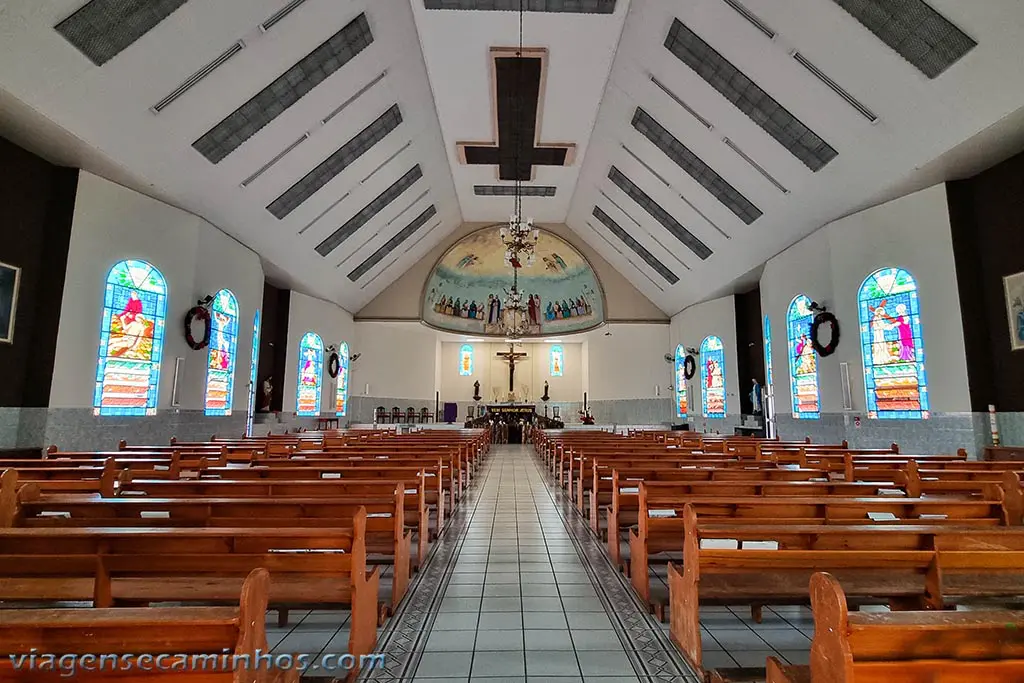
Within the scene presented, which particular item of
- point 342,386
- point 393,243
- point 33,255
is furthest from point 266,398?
point 33,255

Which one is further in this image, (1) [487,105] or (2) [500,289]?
(2) [500,289]

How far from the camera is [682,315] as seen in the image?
2067 centimetres

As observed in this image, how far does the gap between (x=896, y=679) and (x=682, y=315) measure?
66.3 feet

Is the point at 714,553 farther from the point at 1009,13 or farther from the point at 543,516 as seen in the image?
the point at 1009,13

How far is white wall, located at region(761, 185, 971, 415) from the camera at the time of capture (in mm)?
9453

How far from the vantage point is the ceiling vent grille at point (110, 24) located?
6574 millimetres

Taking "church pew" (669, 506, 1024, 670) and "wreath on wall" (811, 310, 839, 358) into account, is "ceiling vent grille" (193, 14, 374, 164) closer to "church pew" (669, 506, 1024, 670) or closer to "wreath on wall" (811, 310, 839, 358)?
"church pew" (669, 506, 1024, 670)

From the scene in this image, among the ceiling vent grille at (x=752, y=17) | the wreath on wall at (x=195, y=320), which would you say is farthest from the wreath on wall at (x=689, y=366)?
the wreath on wall at (x=195, y=320)

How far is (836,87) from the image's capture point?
334 inches

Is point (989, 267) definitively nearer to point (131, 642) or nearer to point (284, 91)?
point (131, 642)

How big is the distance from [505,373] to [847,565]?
25802 mm

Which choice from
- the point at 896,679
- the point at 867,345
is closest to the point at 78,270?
the point at 896,679

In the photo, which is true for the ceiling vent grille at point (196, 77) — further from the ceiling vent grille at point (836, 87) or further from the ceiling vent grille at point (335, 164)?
the ceiling vent grille at point (836, 87)

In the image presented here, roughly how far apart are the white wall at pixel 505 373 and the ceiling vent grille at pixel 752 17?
19.7 meters
